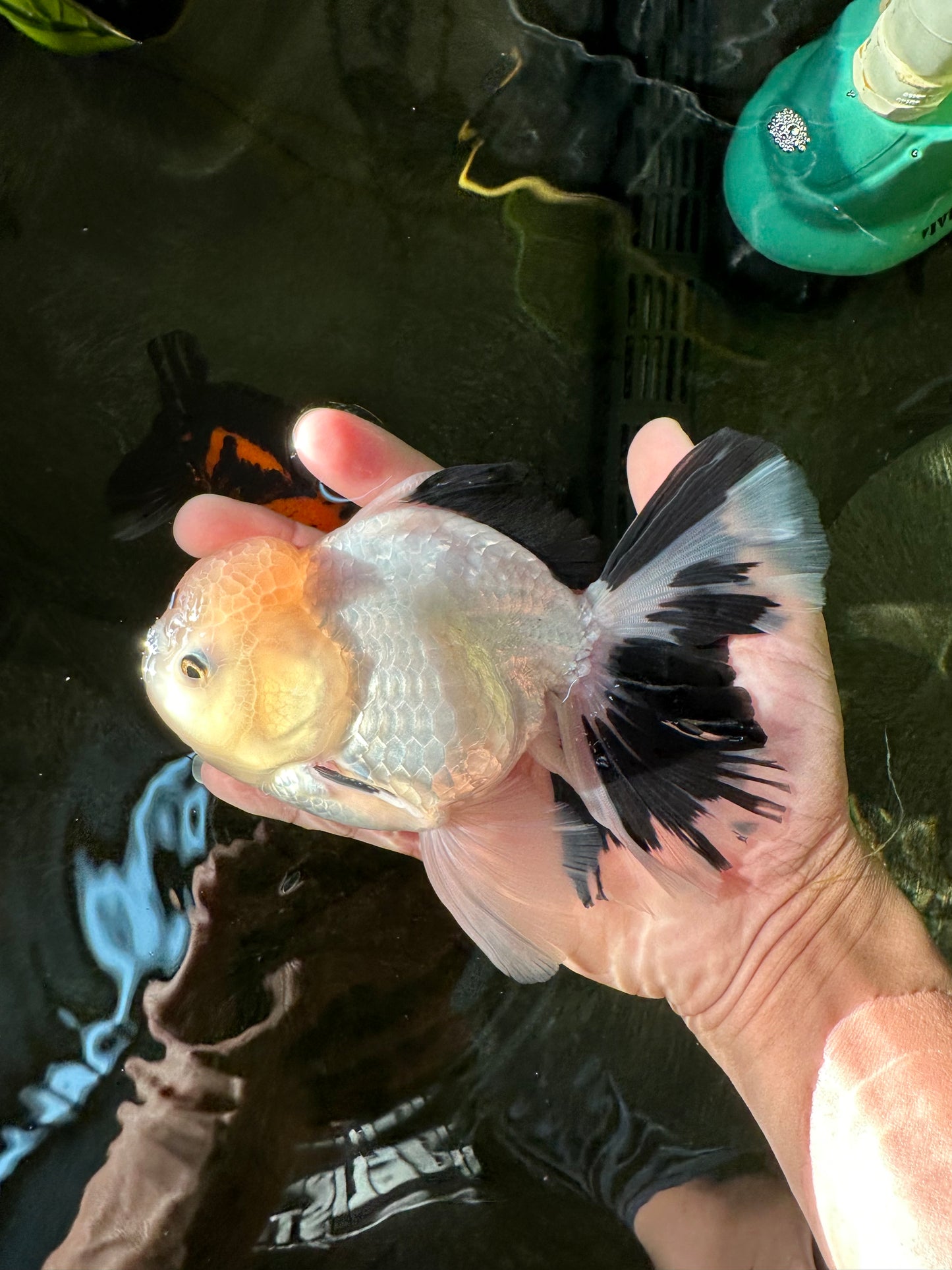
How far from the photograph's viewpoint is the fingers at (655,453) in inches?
53.1

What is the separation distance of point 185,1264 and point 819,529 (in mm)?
1534

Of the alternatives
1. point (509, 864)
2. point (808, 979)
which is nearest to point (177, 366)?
point (509, 864)

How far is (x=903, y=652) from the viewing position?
1817 millimetres

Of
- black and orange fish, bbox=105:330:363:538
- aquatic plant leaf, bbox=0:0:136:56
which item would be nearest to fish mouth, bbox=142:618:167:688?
black and orange fish, bbox=105:330:363:538

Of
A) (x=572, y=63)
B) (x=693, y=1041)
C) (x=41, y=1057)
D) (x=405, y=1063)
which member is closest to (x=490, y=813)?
(x=405, y=1063)

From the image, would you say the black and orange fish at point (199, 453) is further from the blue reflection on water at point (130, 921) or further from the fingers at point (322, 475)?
the blue reflection on water at point (130, 921)

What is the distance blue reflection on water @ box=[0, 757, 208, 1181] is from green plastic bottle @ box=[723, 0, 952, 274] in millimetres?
1454

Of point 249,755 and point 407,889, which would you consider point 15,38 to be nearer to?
point 249,755

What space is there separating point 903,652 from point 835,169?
3.00 ft

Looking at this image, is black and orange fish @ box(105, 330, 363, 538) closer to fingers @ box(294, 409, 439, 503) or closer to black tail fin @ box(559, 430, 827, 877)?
fingers @ box(294, 409, 439, 503)

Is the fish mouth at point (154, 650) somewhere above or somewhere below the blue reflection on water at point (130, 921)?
above

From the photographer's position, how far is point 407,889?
1.63m

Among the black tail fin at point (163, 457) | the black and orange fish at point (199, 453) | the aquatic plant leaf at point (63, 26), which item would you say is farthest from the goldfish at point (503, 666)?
the aquatic plant leaf at point (63, 26)

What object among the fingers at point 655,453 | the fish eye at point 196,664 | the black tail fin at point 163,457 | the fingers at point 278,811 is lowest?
the fingers at point 278,811
